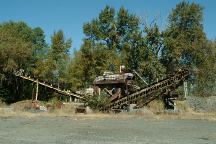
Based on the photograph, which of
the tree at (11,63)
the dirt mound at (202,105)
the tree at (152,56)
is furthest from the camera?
the tree at (152,56)

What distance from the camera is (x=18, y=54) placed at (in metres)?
48.6

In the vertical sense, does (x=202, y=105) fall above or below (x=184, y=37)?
below

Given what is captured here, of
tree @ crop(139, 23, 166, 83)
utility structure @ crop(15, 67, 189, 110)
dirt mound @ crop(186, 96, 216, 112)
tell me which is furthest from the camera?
tree @ crop(139, 23, 166, 83)

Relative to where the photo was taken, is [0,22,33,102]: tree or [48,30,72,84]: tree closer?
[0,22,33,102]: tree

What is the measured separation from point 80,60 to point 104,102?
98.4 feet

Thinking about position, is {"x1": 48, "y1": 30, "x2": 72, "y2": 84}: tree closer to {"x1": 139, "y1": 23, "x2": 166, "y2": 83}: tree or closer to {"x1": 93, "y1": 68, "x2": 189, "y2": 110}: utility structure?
{"x1": 139, "y1": 23, "x2": 166, "y2": 83}: tree

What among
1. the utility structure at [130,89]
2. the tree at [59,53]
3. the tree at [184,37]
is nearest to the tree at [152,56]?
the tree at [184,37]

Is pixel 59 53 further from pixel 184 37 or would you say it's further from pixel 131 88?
pixel 131 88

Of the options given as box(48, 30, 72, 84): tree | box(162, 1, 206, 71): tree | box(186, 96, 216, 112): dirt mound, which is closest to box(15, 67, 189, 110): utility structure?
box(186, 96, 216, 112): dirt mound

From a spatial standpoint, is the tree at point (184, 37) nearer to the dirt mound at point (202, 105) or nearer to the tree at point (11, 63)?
the tree at point (11, 63)

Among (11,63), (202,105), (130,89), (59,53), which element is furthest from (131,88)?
(59,53)

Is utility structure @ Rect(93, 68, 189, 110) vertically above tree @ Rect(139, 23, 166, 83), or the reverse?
tree @ Rect(139, 23, 166, 83)

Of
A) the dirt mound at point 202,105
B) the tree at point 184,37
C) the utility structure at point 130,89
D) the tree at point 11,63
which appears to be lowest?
the dirt mound at point 202,105

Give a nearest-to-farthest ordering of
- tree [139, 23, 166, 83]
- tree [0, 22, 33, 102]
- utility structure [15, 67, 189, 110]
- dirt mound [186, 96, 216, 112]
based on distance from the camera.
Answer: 1. utility structure [15, 67, 189, 110]
2. dirt mound [186, 96, 216, 112]
3. tree [0, 22, 33, 102]
4. tree [139, 23, 166, 83]
